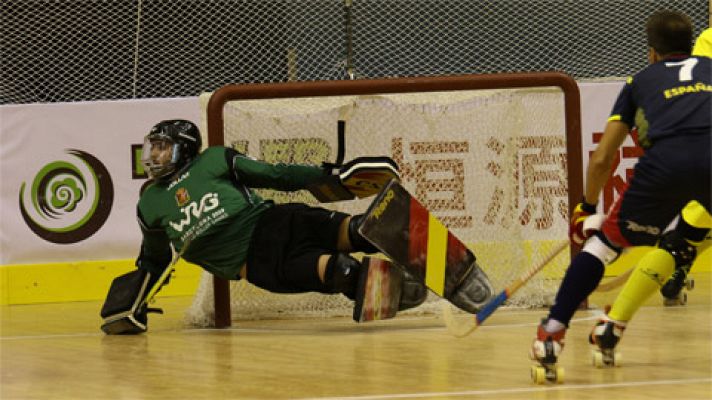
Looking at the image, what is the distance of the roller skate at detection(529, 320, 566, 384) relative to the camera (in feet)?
13.3

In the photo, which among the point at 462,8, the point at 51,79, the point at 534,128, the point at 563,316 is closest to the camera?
the point at 563,316

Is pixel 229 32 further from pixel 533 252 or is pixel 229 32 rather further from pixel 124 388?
pixel 124 388

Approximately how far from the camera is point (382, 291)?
17.8 ft

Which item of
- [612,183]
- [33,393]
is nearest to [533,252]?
[612,183]

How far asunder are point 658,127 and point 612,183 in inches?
123

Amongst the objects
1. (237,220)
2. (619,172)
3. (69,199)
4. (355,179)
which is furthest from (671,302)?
(69,199)

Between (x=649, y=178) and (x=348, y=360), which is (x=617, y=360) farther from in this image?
(x=348, y=360)

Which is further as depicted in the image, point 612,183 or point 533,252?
point 612,183

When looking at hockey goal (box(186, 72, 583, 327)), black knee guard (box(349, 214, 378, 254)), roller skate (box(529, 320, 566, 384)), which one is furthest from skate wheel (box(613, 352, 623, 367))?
hockey goal (box(186, 72, 583, 327))

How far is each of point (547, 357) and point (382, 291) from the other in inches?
56.9

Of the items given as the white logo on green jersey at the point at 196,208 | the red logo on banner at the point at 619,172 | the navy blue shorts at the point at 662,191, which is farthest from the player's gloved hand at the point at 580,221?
the red logo on banner at the point at 619,172

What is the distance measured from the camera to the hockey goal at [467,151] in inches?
250

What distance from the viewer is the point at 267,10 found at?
816 centimetres

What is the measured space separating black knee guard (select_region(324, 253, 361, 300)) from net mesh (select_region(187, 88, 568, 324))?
84 centimetres
